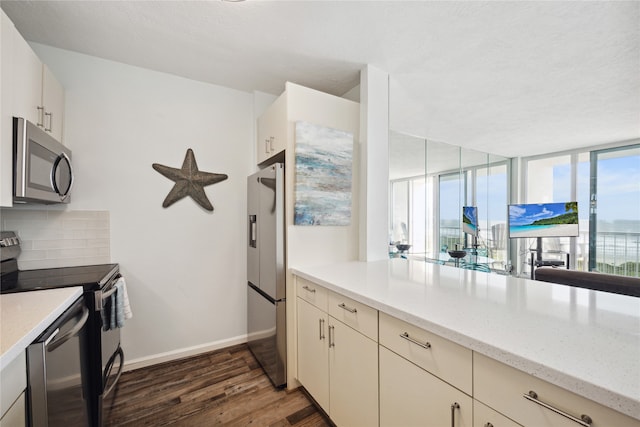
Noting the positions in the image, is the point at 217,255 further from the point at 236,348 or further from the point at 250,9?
the point at 250,9

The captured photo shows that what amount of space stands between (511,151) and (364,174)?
439 cm

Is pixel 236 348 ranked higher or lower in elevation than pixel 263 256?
lower

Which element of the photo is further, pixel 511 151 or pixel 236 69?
pixel 511 151

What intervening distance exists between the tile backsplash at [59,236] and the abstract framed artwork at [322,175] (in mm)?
1512

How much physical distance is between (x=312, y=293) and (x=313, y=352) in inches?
14.3

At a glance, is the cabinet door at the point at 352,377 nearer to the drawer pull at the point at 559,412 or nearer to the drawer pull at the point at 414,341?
the drawer pull at the point at 414,341

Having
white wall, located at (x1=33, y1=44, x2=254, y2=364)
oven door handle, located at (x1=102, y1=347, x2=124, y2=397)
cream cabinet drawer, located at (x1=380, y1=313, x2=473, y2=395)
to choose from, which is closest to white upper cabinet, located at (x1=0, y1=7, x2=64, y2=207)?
white wall, located at (x1=33, y1=44, x2=254, y2=364)

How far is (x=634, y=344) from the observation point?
30.2 inches

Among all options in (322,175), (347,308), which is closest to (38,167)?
(322,175)

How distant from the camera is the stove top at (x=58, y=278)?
1.38m

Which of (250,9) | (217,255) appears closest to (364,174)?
(250,9)

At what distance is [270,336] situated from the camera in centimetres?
199

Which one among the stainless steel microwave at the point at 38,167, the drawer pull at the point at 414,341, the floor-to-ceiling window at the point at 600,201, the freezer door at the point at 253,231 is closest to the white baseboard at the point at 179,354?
the freezer door at the point at 253,231

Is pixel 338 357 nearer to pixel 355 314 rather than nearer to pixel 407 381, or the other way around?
pixel 355 314
